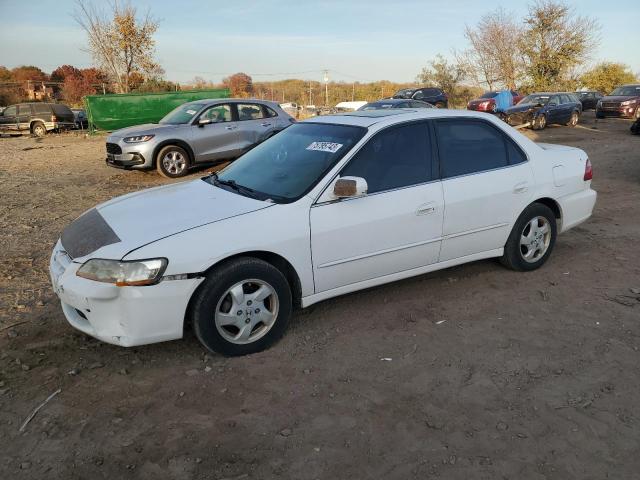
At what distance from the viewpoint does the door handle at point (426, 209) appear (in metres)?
3.88

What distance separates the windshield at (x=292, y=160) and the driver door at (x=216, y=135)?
641cm

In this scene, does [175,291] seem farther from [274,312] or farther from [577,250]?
[577,250]

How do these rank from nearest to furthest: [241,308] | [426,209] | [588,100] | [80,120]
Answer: [241,308], [426,209], [80,120], [588,100]

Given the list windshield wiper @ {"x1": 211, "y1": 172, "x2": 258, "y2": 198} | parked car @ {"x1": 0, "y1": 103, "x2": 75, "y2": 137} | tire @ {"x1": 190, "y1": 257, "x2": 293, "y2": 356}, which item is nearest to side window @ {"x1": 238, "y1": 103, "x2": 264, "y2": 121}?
windshield wiper @ {"x1": 211, "y1": 172, "x2": 258, "y2": 198}

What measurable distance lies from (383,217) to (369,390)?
1.28 m

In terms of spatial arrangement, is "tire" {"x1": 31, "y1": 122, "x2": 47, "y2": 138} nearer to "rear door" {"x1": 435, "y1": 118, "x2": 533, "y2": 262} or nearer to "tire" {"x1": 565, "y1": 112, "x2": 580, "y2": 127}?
"tire" {"x1": 565, "y1": 112, "x2": 580, "y2": 127}

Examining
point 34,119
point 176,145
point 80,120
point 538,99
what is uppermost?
point 538,99

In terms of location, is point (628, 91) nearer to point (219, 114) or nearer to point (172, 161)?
point (219, 114)

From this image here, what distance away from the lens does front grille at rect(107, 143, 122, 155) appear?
1015 centimetres

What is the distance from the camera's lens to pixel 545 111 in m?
19.2

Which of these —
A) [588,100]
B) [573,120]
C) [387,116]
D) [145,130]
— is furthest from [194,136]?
[588,100]

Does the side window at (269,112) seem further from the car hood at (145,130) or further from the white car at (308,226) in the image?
the white car at (308,226)

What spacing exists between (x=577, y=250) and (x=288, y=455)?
422 cm

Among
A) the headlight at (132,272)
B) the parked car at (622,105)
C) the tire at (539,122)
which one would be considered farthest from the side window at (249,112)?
the parked car at (622,105)
